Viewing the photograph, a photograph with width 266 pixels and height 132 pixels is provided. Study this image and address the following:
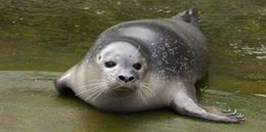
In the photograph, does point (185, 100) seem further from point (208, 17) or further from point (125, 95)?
point (208, 17)

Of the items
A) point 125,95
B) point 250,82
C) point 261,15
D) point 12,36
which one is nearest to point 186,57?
point 250,82

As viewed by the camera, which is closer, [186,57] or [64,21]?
[186,57]

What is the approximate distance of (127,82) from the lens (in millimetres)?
4289

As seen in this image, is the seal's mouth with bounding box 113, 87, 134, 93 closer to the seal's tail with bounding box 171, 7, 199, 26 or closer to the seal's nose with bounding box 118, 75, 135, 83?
the seal's nose with bounding box 118, 75, 135, 83

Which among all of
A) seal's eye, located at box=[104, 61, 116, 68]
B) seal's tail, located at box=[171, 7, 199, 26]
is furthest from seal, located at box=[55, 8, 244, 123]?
seal's tail, located at box=[171, 7, 199, 26]

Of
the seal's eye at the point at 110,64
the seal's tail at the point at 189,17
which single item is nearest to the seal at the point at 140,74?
the seal's eye at the point at 110,64

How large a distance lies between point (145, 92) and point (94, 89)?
1.11 ft

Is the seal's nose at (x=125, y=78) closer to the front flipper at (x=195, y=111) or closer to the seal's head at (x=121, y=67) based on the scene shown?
the seal's head at (x=121, y=67)

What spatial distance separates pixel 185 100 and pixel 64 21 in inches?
117

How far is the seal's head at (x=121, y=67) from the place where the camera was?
4.32 m

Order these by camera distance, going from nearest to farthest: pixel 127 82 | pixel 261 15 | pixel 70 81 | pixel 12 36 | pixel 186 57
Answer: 1. pixel 127 82
2. pixel 70 81
3. pixel 186 57
4. pixel 12 36
5. pixel 261 15

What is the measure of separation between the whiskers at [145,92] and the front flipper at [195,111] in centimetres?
19

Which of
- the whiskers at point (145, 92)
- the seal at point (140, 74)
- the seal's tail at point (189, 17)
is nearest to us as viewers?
the seal at point (140, 74)

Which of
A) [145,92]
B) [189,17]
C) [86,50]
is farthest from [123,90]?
[189,17]
